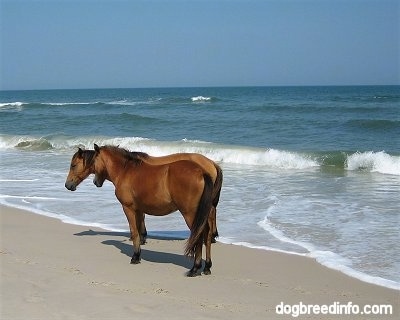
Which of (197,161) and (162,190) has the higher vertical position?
(197,161)

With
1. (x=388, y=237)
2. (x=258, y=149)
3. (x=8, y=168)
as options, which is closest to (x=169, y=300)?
(x=388, y=237)

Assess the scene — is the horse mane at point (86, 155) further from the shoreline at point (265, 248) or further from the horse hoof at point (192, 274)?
the horse hoof at point (192, 274)

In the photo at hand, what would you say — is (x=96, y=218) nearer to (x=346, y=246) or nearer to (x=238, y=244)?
(x=238, y=244)

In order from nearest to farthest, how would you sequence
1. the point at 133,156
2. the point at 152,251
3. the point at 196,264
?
the point at 196,264 < the point at 133,156 < the point at 152,251

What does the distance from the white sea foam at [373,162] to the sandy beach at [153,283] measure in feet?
28.3

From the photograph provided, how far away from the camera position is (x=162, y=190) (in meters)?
5.90

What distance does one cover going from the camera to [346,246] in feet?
22.3

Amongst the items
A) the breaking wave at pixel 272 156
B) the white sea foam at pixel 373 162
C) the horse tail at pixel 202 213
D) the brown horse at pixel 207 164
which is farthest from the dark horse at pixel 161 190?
the white sea foam at pixel 373 162

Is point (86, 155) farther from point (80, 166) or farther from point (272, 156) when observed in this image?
point (272, 156)

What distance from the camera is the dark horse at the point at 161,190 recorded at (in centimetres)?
562

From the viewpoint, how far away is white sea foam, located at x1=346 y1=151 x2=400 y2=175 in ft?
47.2

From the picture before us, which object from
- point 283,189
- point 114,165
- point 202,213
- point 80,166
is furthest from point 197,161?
point 283,189

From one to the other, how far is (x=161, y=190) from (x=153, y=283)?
0.96m

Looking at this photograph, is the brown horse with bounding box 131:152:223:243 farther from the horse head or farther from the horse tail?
the horse head
